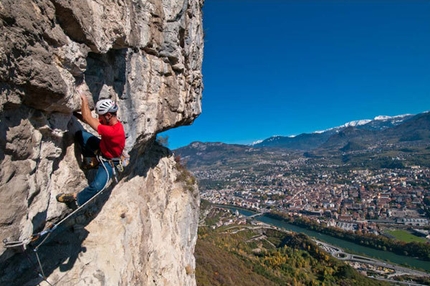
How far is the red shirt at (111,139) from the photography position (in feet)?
13.6

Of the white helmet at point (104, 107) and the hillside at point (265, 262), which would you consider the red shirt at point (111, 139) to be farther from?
the hillside at point (265, 262)

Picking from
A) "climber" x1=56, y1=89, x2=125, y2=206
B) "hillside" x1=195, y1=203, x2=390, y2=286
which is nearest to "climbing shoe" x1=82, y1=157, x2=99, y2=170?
"climber" x1=56, y1=89, x2=125, y2=206

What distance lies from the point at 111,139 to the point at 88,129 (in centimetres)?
137

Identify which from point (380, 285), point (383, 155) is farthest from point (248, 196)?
point (383, 155)

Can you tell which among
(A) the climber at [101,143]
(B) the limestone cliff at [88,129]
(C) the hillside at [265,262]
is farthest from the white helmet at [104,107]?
(C) the hillside at [265,262]

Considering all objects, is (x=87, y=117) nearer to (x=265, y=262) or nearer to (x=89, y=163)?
(x=89, y=163)

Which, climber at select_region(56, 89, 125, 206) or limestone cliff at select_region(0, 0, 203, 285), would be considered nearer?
limestone cliff at select_region(0, 0, 203, 285)

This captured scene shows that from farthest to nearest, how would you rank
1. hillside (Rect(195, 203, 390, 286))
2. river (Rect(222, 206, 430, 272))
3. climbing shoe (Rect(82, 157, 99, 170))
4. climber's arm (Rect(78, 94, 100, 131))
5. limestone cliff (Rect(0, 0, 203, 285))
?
river (Rect(222, 206, 430, 272)), hillside (Rect(195, 203, 390, 286)), climbing shoe (Rect(82, 157, 99, 170)), climber's arm (Rect(78, 94, 100, 131)), limestone cliff (Rect(0, 0, 203, 285))

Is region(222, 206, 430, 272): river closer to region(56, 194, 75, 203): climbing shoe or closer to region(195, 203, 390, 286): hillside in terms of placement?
region(195, 203, 390, 286): hillside

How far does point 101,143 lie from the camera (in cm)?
438

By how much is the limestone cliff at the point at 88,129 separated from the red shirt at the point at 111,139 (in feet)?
1.88

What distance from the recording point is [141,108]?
6.71 metres

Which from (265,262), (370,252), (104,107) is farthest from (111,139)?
(370,252)

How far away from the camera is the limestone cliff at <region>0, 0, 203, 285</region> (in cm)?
324
